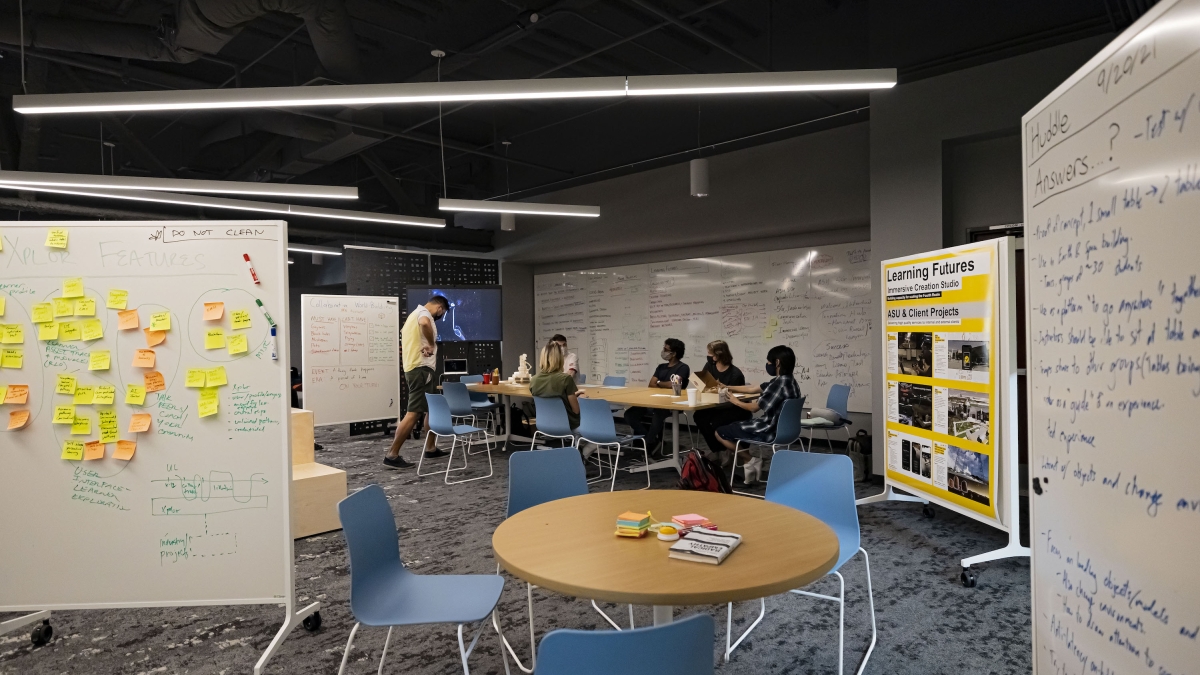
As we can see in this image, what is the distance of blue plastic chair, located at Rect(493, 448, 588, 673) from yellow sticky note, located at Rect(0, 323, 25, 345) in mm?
2195

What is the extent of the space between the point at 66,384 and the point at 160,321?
494 millimetres

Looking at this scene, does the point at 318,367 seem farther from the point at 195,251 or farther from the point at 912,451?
the point at 912,451

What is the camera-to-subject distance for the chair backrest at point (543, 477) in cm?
291

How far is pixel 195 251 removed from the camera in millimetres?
2793

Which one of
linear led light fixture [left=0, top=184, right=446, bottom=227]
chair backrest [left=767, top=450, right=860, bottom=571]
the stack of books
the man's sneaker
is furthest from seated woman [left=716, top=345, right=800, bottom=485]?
linear led light fixture [left=0, top=184, right=446, bottom=227]

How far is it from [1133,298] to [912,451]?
11.0 ft

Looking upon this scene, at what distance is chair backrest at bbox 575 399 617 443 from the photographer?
5262mm

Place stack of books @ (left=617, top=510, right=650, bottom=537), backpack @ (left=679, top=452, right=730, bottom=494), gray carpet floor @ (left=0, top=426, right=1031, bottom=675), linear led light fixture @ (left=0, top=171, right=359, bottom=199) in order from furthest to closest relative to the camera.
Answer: linear led light fixture @ (left=0, top=171, right=359, bottom=199), backpack @ (left=679, top=452, right=730, bottom=494), gray carpet floor @ (left=0, top=426, right=1031, bottom=675), stack of books @ (left=617, top=510, right=650, bottom=537)

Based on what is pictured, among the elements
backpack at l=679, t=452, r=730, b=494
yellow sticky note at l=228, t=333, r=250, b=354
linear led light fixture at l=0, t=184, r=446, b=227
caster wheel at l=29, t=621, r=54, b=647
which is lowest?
caster wheel at l=29, t=621, r=54, b=647

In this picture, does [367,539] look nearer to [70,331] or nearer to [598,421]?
[70,331]

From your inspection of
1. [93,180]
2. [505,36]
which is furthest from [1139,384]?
[93,180]

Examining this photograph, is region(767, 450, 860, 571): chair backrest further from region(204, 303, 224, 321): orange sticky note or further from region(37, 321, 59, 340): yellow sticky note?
region(37, 321, 59, 340): yellow sticky note

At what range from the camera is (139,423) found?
2779 millimetres

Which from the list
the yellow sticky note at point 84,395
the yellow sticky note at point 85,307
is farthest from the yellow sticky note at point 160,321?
the yellow sticky note at point 84,395
